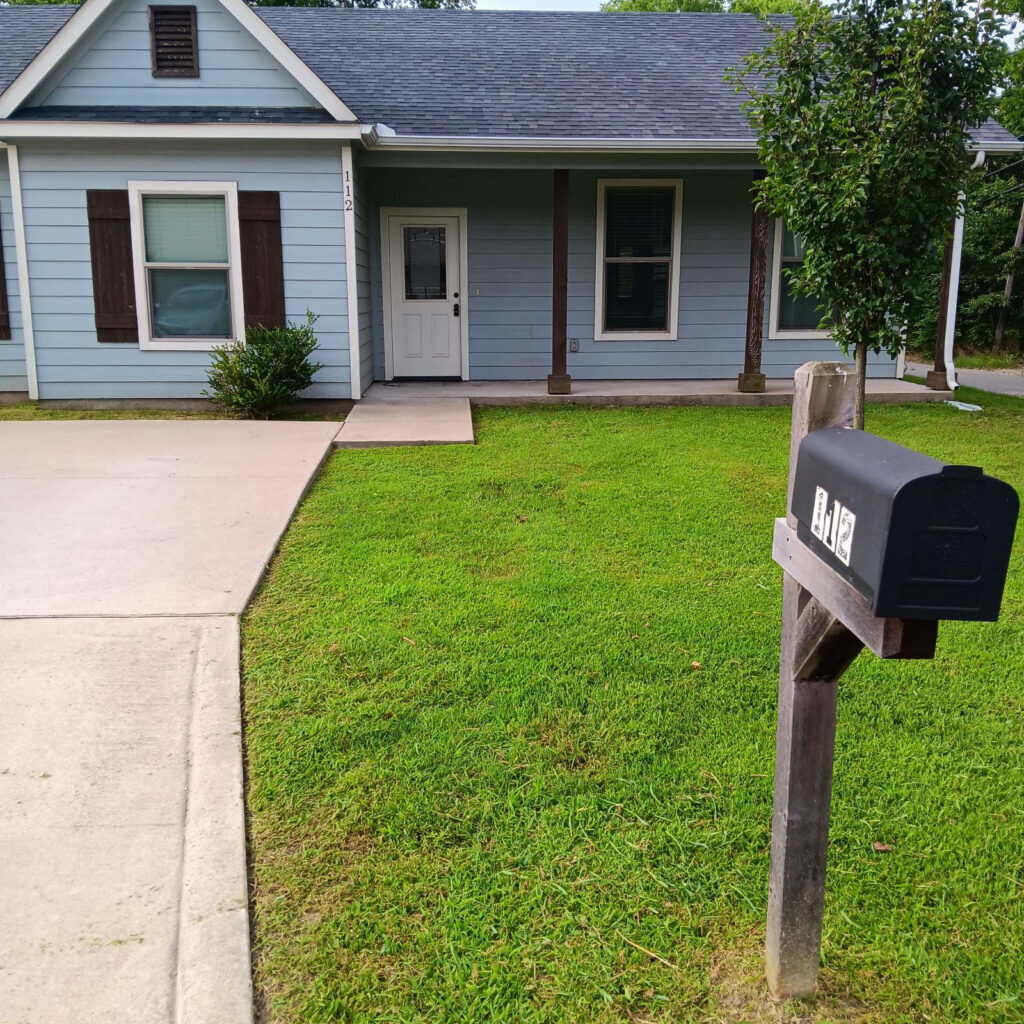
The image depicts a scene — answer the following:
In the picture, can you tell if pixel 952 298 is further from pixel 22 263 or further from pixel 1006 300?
pixel 22 263

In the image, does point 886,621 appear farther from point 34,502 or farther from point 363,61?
point 363,61

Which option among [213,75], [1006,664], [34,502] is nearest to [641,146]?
[213,75]

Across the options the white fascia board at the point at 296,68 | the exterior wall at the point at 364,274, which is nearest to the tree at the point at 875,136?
the white fascia board at the point at 296,68

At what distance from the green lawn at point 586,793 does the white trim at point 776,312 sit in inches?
280

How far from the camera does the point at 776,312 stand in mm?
11625

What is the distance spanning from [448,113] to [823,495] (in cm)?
1023

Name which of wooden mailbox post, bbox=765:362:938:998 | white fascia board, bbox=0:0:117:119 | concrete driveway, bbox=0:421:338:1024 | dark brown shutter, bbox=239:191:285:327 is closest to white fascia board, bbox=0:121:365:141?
white fascia board, bbox=0:0:117:119

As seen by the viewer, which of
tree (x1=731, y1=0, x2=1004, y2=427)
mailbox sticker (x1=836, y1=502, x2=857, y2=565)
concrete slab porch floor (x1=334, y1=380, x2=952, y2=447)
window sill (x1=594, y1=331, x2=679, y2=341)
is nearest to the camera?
mailbox sticker (x1=836, y1=502, x2=857, y2=565)

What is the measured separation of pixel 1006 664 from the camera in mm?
3709

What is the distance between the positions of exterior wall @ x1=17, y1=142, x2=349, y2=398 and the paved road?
8.65 m

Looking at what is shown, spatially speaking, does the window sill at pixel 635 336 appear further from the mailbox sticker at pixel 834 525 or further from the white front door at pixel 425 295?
the mailbox sticker at pixel 834 525

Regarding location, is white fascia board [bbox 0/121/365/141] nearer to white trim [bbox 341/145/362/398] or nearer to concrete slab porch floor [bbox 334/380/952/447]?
white trim [bbox 341/145/362/398]

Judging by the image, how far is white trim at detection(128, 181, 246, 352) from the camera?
30.8ft

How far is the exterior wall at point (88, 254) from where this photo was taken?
935 cm
